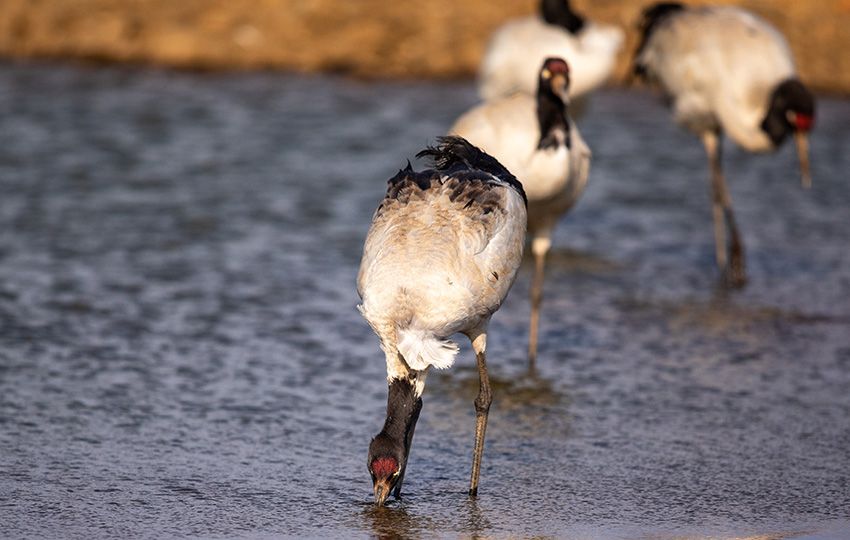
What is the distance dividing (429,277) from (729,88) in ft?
19.1

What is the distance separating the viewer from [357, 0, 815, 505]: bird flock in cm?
630

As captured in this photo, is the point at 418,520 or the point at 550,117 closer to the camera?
the point at 418,520

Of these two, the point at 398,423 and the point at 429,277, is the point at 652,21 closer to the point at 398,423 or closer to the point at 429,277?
the point at 429,277

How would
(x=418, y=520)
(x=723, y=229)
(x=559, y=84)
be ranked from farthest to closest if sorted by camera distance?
(x=723, y=229), (x=559, y=84), (x=418, y=520)

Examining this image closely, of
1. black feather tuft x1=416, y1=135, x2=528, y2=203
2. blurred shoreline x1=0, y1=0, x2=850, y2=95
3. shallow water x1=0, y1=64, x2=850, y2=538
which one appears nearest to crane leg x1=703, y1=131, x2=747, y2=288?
shallow water x1=0, y1=64, x2=850, y2=538

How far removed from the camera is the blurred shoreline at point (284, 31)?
17.7 metres

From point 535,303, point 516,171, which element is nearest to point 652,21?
point 516,171

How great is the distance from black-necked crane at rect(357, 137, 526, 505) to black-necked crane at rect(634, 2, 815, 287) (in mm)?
4403

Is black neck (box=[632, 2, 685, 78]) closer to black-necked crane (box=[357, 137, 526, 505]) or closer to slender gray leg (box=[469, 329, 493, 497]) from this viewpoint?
black-necked crane (box=[357, 137, 526, 505])

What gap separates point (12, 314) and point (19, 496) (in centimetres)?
309

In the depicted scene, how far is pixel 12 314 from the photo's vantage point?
29.9 feet

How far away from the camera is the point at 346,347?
8859 mm

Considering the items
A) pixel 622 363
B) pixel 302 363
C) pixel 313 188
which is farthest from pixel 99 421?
pixel 313 188

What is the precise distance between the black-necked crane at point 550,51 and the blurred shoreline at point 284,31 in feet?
15.9
